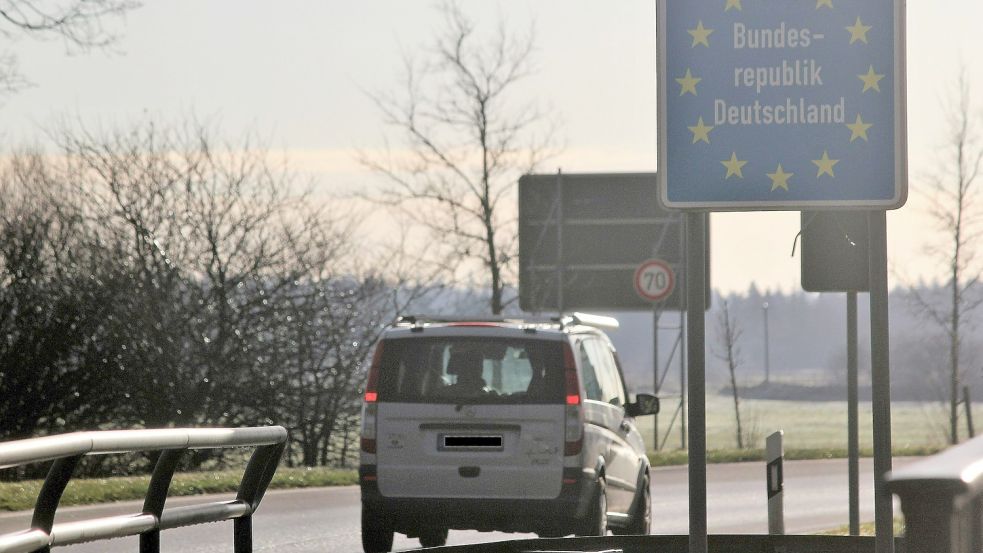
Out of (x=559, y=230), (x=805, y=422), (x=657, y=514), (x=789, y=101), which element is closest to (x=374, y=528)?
(x=657, y=514)

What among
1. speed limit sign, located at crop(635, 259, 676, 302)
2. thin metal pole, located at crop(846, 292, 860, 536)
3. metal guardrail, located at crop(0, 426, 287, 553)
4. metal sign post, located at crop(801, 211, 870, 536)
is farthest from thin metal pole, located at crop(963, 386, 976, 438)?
metal guardrail, located at crop(0, 426, 287, 553)

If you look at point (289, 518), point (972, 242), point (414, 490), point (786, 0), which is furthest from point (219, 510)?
point (972, 242)

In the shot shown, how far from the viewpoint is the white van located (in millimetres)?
12500

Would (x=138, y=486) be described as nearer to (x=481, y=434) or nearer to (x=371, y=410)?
(x=371, y=410)

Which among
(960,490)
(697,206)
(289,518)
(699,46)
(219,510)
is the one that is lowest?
(289,518)

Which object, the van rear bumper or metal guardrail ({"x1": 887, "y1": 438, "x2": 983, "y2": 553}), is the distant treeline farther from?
metal guardrail ({"x1": 887, "y1": 438, "x2": 983, "y2": 553})

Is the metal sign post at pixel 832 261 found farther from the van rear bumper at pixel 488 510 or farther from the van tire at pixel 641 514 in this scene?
the van tire at pixel 641 514

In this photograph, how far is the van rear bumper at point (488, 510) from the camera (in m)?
12.4

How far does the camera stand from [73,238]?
29.1m

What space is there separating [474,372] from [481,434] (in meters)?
0.46

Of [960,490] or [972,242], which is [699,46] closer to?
[960,490]

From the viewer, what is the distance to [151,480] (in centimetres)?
619

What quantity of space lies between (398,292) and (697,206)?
2416 cm

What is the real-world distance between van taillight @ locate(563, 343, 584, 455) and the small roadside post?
2100mm
